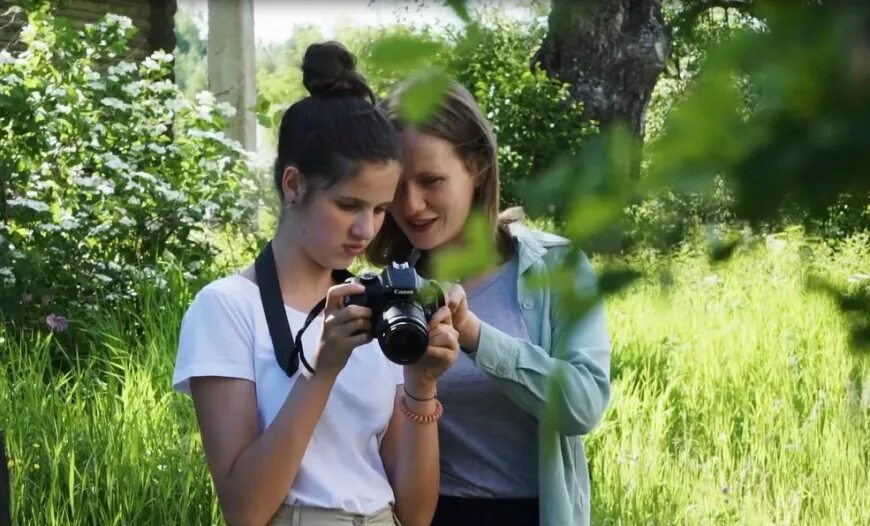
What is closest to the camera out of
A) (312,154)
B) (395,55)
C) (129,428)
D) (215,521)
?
(395,55)

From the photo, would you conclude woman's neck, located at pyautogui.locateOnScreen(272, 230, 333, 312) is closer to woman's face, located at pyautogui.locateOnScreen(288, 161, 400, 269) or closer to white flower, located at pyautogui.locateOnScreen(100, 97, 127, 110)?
woman's face, located at pyautogui.locateOnScreen(288, 161, 400, 269)

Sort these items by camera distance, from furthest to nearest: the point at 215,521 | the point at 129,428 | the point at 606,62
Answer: the point at 606,62
the point at 129,428
the point at 215,521

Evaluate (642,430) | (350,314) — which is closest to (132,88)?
(642,430)

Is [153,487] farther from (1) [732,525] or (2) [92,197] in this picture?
(2) [92,197]

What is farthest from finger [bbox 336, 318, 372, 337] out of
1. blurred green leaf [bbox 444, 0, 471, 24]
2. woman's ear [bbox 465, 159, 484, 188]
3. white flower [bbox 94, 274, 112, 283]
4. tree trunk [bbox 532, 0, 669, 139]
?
tree trunk [bbox 532, 0, 669, 139]

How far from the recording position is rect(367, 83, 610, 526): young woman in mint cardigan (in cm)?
204

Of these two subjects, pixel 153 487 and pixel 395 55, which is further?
pixel 153 487

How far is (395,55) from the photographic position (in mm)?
619

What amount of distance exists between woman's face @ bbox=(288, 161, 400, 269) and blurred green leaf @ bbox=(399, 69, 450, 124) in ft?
4.47

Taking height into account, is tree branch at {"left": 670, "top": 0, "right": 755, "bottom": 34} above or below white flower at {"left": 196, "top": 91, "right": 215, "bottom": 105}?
below

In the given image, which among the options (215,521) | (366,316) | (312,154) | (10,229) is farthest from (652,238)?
(10,229)

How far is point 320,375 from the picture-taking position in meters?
1.92

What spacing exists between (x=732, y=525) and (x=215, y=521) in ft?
4.82

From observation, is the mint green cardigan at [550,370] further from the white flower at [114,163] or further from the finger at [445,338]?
the white flower at [114,163]
